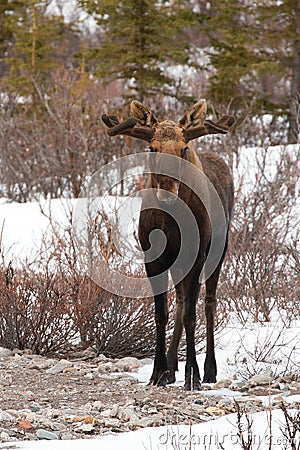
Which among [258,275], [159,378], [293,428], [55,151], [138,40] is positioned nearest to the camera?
[293,428]

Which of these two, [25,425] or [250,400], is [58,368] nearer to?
[250,400]

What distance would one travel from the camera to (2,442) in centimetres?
476

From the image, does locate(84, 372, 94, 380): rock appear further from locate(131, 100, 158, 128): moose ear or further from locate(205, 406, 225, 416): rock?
locate(131, 100, 158, 128): moose ear

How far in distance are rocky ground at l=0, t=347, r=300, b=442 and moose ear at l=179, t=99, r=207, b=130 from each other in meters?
1.95

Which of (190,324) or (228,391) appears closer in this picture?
(228,391)

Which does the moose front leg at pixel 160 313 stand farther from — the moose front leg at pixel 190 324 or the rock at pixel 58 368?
the rock at pixel 58 368

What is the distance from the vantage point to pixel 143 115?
669cm

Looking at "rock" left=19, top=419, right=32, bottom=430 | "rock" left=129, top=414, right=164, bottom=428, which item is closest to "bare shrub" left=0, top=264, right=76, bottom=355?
"rock" left=129, top=414, right=164, bottom=428

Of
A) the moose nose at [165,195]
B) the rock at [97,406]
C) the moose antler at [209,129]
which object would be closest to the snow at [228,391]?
the rock at [97,406]

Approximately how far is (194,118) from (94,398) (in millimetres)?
2159

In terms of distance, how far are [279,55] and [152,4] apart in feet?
10.7

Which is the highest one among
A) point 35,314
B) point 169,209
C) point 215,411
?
point 169,209

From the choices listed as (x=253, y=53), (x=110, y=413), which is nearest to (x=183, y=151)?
(x=110, y=413)

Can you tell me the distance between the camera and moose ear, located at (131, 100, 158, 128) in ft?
21.7
